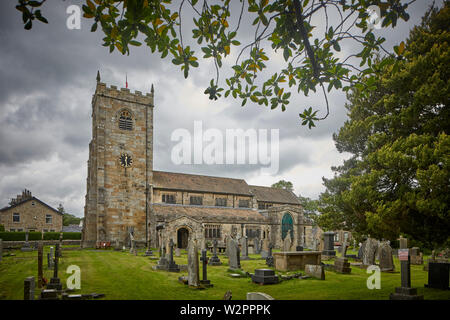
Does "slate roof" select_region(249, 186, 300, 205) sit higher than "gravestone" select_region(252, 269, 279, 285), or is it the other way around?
"slate roof" select_region(249, 186, 300, 205)

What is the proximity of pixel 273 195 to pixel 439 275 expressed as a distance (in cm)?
3782

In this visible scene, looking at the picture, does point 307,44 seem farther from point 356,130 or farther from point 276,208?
point 276,208

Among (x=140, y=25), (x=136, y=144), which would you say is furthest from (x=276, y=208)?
(x=140, y=25)

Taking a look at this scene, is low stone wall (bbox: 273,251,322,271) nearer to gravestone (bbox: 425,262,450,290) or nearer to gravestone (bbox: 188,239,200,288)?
gravestone (bbox: 188,239,200,288)

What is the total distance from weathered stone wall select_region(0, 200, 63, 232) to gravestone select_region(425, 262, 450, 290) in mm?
51574

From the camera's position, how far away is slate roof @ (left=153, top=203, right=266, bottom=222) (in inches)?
1331

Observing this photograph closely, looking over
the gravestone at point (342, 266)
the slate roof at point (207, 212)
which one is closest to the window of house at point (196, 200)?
the slate roof at point (207, 212)

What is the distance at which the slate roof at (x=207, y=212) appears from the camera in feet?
111

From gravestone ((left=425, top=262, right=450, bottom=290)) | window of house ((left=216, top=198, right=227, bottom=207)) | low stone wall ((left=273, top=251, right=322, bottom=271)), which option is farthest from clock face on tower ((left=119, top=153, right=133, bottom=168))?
gravestone ((left=425, top=262, right=450, bottom=290))

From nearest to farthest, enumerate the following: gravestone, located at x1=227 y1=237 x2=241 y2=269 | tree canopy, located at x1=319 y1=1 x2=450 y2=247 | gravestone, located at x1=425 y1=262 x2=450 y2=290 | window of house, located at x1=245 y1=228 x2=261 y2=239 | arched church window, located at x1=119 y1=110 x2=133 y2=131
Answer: tree canopy, located at x1=319 y1=1 x2=450 y2=247 → gravestone, located at x1=425 y1=262 x2=450 y2=290 → gravestone, located at x1=227 y1=237 x2=241 y2=269 → arched church window, located at x1=119 y1=110 x2=133 y2=131 → window of house, located at x1=245 y1=228 x2=261 y2=239

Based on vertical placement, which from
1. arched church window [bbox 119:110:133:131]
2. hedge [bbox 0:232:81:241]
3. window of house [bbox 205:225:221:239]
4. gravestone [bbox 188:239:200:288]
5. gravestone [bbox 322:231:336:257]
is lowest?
hedge [bbox 0:232:81:241]

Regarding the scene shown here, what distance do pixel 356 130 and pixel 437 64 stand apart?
4011 millimetres

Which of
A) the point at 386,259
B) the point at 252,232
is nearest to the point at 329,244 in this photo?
the point at 386,259

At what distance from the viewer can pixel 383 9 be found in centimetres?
390
